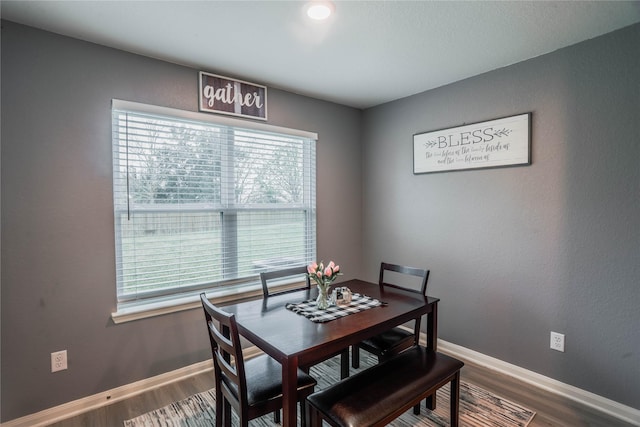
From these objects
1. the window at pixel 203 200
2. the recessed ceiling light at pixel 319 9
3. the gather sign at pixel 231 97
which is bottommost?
the window at pixel 203 200

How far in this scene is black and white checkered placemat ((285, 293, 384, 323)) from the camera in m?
1.86

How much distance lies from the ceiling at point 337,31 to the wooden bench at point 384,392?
2002 mm

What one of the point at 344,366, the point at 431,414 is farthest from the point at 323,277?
the point at 431,414

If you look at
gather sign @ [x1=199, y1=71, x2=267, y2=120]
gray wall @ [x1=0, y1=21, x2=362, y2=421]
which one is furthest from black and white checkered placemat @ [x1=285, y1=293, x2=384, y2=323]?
gather sign @ [x1=199, y1=71, x2=267, y2=120]

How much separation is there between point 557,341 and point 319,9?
2719 mm

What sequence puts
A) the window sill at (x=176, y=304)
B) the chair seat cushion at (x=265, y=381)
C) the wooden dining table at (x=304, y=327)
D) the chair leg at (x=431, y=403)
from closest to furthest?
the wooden dining table at (x=304, y=327), the chair seat cushion at (x=265, y=381), the chair leg at (x=431, y=403), the window sill at (x=176, y=304)

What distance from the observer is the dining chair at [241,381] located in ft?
4.86

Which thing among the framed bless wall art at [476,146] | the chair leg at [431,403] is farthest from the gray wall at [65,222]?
the framed bless wall art at [476,146]

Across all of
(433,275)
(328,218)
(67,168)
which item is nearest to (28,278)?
(67,168)

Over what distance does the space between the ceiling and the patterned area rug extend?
7.96ft

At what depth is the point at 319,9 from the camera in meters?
1.75

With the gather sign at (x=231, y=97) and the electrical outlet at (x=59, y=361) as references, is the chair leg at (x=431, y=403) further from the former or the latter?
the gather sign at (x=231, y=97)

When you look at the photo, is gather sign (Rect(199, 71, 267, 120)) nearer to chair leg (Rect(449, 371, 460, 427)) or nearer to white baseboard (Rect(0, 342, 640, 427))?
white baseboard (Rect(0, 342, 640, 427))

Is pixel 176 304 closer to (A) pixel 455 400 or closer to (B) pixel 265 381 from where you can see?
(B) pixel 265 381
